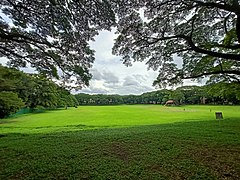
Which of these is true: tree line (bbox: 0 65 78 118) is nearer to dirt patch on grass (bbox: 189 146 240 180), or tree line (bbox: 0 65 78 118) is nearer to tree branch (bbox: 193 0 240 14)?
dirt patch on grass (bbox: 189 146 240 180)

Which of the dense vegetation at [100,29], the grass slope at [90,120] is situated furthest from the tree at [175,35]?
the grass slope at [90,120]

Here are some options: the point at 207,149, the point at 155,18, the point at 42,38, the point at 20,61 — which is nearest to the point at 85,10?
the point at 42,38

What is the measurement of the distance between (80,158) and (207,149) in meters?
4.22

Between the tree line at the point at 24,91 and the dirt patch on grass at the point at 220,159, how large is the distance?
5.66m

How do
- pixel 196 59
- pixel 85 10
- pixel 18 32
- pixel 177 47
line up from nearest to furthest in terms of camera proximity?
1. pixel 85 10
2. pixel 18 32
3. pixel 177 47
4. pixel 196 59

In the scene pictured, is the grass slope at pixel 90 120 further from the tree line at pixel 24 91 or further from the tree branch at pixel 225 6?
the tree branch at pixel 225 6

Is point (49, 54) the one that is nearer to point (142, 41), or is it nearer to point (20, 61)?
point (20, 61)

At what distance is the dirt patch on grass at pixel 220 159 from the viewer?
5055mm

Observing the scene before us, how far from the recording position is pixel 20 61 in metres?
8.95

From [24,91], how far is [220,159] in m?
35.4

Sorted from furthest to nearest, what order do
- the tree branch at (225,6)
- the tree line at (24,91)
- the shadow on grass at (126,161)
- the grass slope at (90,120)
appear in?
the grass slope at (90,120)
the tree line at (24,91)
the tree branch at (225,6)
the shadow on grass at (126,161)

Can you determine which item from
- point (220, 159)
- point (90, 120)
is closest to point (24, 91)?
point (90, 120)

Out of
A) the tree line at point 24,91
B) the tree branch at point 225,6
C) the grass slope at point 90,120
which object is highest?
the tree branch at point 225,6

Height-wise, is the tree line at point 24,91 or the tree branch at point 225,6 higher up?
the tree branch at point 225,6
